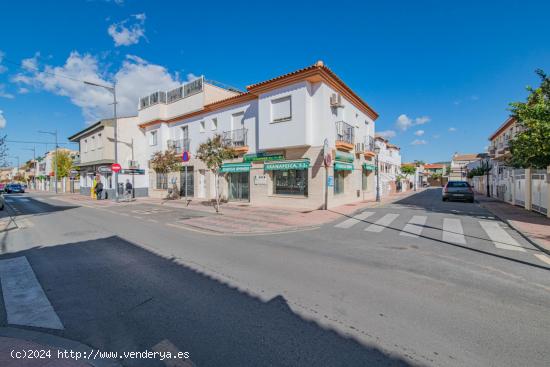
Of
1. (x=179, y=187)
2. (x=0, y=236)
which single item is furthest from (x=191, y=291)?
(x=179, y=187)

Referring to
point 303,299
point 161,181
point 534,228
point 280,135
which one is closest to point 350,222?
point 534,228

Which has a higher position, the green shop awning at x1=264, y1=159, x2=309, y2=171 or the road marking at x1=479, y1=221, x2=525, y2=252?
the green shop awning at x1=264, y1=159, x2=309, y2=171

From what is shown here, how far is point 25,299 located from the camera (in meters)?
3.84

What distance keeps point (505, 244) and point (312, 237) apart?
16.9 ft

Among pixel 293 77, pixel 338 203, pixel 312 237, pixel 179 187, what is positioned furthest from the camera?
pixel 179 187

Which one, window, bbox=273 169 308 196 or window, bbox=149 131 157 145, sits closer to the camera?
window, bbox=273 169 308 196

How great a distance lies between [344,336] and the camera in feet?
9.46

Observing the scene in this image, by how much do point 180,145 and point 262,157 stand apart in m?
8.90

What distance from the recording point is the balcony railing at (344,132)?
48.7ft

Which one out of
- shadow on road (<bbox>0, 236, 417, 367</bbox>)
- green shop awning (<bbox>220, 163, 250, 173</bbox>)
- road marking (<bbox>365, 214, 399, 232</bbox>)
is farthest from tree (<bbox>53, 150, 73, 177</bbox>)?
road marking (<bbox>365, 214, 399, 232</bbox>)

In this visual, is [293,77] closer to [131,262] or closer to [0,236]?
[131,262]

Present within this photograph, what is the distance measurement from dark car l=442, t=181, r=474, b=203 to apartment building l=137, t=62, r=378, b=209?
18.6 ft

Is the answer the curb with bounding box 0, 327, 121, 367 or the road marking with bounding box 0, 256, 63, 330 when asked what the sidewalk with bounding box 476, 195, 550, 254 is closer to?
the curb with bounding box 0, 327, 121, 367

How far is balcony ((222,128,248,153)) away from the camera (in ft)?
53.5
